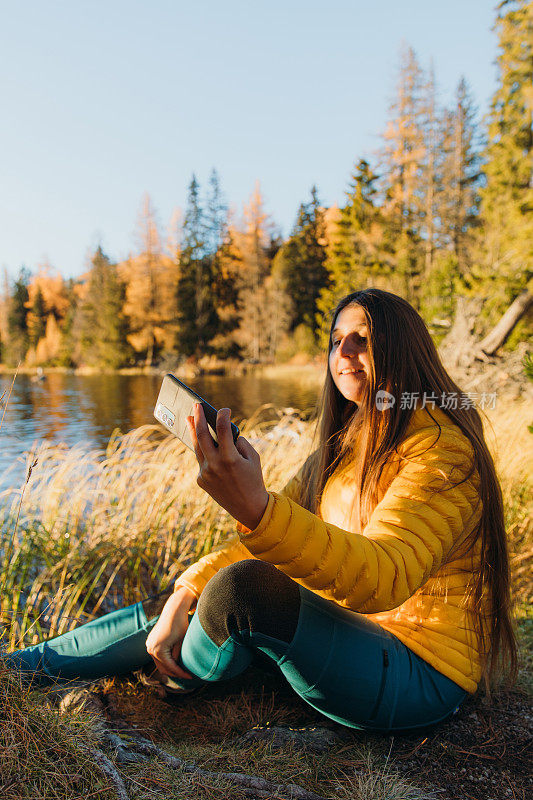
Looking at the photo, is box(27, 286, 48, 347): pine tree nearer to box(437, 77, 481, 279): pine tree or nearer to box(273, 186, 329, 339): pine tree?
box(273, 186, 329, 339): pine tree

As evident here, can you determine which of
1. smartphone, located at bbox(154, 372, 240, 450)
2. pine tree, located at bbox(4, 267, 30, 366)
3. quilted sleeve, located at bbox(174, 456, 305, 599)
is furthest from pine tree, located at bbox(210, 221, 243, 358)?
smartphone, located at bbox(154, 372, 240, 450)

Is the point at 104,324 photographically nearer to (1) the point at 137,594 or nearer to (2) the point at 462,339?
(2) the point at 462,339

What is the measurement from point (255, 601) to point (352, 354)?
0.66 metres

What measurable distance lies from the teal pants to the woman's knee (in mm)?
19

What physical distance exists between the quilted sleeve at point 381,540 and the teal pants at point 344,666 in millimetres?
247

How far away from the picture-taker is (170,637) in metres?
1.34

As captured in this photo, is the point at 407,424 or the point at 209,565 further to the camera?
the point at 209,565

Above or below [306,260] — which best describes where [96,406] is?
below

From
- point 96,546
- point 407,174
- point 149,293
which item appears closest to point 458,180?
point 407,174

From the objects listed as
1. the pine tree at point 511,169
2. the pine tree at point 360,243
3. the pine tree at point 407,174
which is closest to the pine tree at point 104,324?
the pine tree at point 360,243

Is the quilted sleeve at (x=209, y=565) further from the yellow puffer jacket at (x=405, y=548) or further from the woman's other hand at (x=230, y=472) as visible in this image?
the woman's other hand at (x=230, y=472)

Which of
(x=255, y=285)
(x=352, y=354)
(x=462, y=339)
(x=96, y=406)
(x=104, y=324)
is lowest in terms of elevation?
(x=96, y=406)

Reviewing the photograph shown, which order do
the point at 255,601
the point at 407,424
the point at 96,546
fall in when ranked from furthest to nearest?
the point at 96,546 < the point at 407,424 < the point at 255,601

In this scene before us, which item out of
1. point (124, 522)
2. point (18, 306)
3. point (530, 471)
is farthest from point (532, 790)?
point (18, 306)
